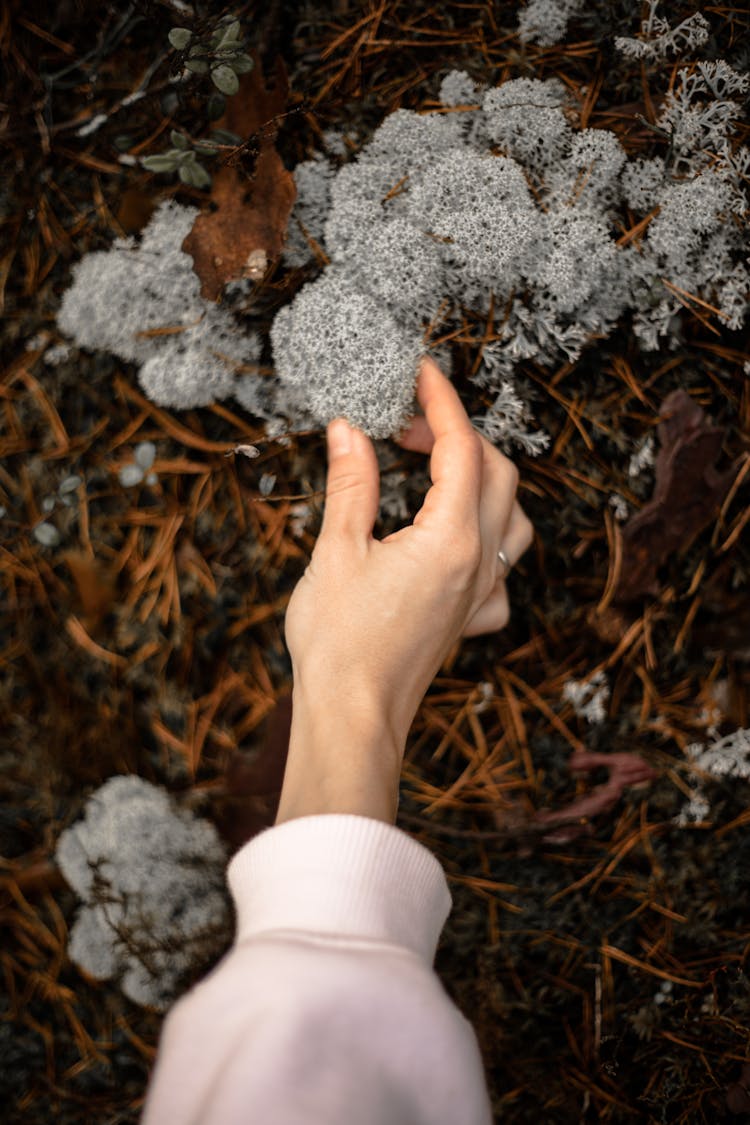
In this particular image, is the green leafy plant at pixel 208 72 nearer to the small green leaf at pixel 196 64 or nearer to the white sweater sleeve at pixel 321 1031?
the small green leaf at pixel 196 64

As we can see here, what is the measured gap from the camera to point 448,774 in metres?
2.64

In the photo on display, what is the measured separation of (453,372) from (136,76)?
1506mm

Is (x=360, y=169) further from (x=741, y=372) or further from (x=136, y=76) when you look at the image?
(x=741, y=372)

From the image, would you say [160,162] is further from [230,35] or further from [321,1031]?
[321,1031]

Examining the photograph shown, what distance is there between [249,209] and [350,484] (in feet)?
3.15

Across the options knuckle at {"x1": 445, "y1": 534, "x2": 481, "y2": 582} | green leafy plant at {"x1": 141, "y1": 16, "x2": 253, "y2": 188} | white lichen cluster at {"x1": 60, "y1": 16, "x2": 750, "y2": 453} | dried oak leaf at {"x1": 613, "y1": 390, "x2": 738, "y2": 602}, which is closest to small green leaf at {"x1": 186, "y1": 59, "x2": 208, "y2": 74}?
green leafy plant at {"x1": 141, "y1": 16, "x2": 253, "y2": 188}

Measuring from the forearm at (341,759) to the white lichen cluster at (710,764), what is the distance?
1164 millimetres

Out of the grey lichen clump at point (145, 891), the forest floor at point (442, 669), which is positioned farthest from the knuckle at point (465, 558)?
the grey lichen clump at point (145, 891)

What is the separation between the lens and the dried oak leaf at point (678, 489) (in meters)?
2.40

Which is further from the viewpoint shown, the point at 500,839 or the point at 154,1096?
the point at 500,839

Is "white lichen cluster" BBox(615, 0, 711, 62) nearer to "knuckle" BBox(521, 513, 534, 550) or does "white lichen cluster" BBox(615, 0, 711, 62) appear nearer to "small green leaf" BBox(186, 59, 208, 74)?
"small green leaf" BBox(186, 59, 208, 74)

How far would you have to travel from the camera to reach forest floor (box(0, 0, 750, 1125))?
2.45m

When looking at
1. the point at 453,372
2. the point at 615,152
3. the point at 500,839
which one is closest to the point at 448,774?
the point at 500,839

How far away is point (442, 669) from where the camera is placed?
2.62 m
